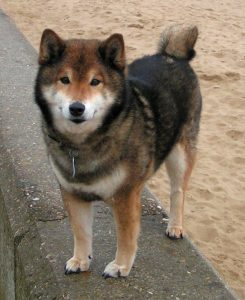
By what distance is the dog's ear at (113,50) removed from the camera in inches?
103

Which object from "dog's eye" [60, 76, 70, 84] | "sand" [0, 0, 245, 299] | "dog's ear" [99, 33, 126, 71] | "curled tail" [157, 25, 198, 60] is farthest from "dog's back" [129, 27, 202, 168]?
"sand" [0, 0, 245, 299]

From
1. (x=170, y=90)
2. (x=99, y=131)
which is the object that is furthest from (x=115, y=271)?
(x=170, y=90)

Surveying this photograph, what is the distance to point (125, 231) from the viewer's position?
2812mm

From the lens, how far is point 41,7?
1014cm

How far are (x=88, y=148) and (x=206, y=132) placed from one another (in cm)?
321

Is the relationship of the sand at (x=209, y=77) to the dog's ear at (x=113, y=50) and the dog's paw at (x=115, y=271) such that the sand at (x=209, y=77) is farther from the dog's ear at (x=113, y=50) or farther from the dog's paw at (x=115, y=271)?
the dog's ear at (x=113, y=50)

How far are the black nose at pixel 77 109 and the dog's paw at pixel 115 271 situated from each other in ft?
2.72

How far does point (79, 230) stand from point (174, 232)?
60 cm

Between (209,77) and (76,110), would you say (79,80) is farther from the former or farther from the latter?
(209,77)

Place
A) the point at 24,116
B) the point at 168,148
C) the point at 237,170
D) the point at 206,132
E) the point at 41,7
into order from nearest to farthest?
1. the point at 168,148
2. the point at 24,116
3. the point at 237,170
4. the point at 206,132
5. the point at 41,7

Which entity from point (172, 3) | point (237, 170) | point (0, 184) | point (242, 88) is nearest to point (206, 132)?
point (237, 170)

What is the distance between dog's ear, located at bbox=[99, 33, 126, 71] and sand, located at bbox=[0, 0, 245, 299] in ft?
5.53

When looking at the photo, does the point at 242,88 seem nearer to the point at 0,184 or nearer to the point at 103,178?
the point at 0,184

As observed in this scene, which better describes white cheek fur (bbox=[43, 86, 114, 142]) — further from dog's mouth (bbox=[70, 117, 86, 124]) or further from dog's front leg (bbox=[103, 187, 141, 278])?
dog's front leg (bbox=[103, 187, 141, 278])
